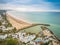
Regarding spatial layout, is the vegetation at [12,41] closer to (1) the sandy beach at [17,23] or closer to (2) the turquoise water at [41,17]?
(1) the sandy beach at [17,23]

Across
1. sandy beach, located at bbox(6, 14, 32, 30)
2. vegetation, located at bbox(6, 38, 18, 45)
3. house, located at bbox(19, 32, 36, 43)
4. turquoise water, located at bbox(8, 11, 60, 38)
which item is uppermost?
turquoise water, located at bbox(8, 11, 60, 38)

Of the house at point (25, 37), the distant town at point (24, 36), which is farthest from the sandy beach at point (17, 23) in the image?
the house at point (25, 37)

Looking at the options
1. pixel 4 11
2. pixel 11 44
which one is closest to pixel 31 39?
pixel 11 44

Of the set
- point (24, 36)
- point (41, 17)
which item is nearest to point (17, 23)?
point (24, 36)

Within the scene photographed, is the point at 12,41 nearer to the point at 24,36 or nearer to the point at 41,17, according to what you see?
the point at 24,36

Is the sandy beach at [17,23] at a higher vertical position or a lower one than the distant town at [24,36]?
higher

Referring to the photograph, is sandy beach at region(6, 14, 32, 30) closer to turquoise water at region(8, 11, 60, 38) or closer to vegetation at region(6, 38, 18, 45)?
turquoise water at region(8, 11, 60, 38)

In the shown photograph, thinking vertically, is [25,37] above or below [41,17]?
below

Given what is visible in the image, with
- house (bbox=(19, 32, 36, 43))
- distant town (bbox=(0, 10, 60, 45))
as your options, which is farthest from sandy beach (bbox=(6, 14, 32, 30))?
house (bbox=(19, 32, 36, 43))

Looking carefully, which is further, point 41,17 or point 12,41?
point 41,17
